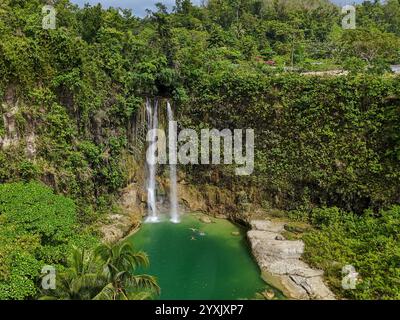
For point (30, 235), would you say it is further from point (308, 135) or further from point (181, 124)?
point (308, 135)

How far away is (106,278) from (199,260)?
670 centimetres

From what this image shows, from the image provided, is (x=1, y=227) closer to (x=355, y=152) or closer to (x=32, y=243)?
(x=32, y=243)

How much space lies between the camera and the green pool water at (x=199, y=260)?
1425 centimetres

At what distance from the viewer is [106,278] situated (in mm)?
10398

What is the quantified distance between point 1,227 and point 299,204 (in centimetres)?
1320

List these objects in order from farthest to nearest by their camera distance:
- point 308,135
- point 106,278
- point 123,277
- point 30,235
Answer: point 308,135 → point 30,235 → point 123,277 → point 106,278

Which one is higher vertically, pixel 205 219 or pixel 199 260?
pixel 205 219

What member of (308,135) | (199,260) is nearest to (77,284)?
(199,260)

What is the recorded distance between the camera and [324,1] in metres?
39.2

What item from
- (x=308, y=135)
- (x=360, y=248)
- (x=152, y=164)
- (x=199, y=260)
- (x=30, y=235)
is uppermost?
(x=308, y=135)

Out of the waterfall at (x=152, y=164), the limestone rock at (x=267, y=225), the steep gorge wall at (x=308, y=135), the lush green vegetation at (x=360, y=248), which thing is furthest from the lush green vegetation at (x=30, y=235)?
the lush green vegetation at (x=360, y=248)

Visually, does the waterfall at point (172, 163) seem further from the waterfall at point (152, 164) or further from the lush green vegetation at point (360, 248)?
the lush green vegetation at point (360, 248)

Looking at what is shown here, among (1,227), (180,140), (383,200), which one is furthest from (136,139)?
(383,200)

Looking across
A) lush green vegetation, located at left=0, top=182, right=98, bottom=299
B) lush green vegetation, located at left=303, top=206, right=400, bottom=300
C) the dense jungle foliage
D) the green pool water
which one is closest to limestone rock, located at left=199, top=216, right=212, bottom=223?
the green pool water
